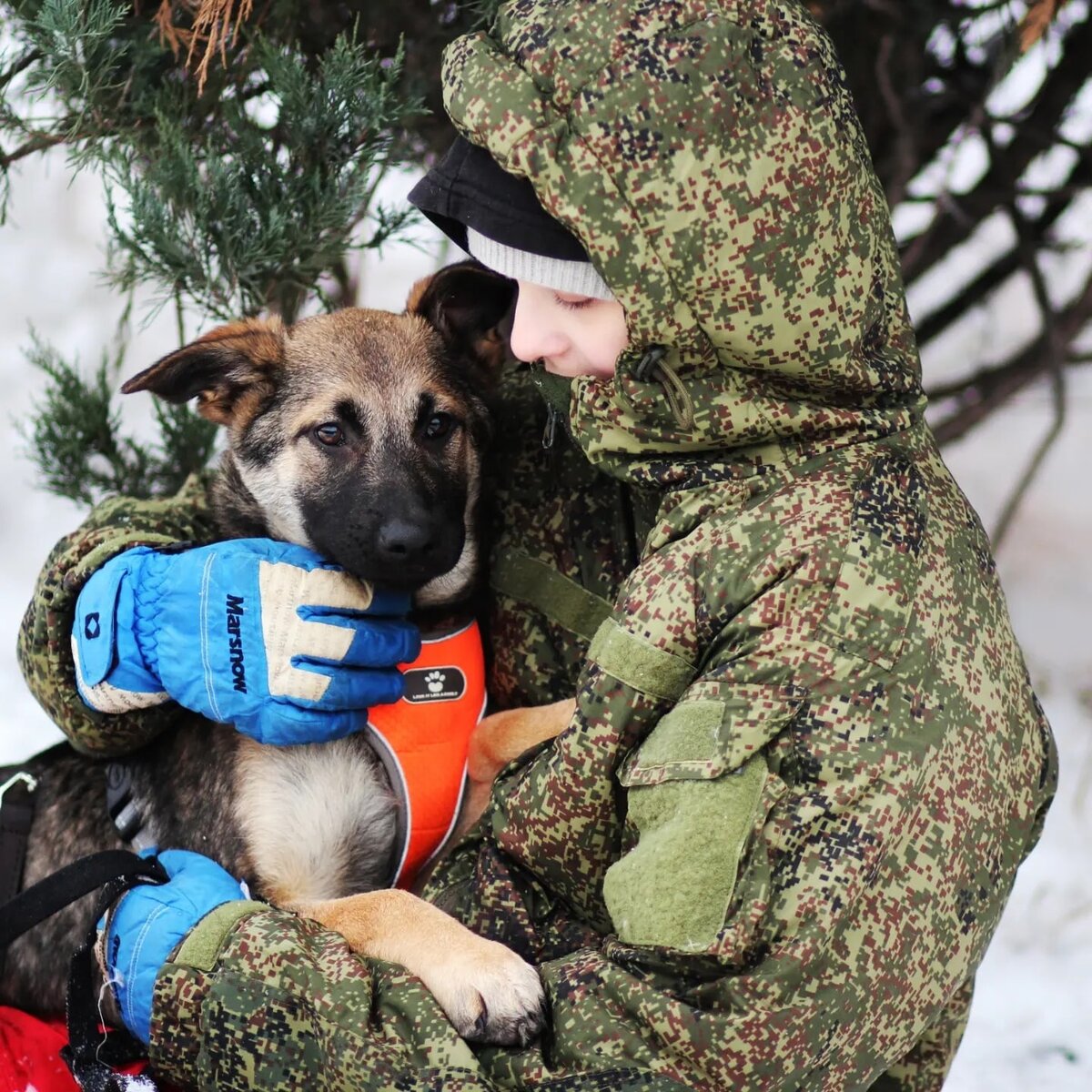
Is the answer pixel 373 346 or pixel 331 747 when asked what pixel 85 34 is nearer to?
pixel 373 346

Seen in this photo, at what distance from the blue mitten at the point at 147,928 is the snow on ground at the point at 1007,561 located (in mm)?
1688

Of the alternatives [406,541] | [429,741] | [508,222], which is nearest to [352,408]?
[406,541]

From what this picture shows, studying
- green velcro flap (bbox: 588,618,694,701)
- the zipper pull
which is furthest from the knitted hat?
green velcro flap (bbox: 588,618,694,701)

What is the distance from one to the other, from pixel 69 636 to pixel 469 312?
1303 mm

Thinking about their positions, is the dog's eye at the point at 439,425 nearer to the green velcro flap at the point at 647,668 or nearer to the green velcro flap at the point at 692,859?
the green velcro flap at the point at 647,668

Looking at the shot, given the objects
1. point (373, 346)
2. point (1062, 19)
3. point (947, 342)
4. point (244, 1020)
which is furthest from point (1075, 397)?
point (244, 1020)

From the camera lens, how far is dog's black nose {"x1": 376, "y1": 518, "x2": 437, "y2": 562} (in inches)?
109

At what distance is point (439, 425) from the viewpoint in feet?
10.4

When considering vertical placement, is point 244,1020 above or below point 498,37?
below

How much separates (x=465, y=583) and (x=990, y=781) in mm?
1362

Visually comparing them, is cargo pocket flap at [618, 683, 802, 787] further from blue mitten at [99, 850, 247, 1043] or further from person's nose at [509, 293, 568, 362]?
blue mitten at [99, 850, 247, 1043]

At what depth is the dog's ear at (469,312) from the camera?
3.28 m

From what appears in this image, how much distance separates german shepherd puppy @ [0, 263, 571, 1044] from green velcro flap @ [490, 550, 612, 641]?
0.43ft

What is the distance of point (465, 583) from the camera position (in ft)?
10.2
